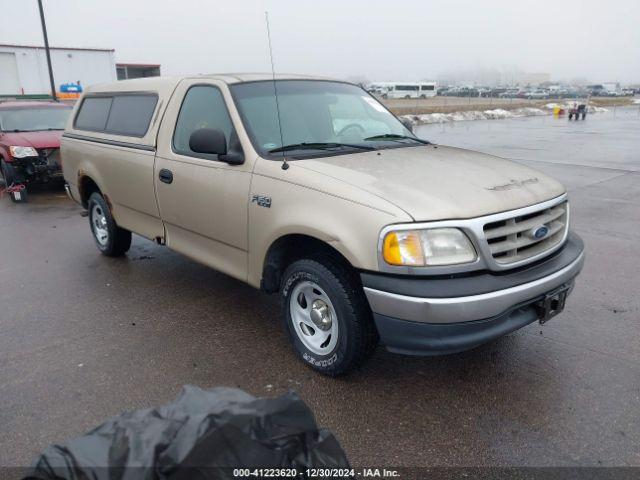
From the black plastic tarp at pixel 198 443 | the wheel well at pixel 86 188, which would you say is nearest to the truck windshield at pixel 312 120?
the black plastic tarp at pixel 198 443

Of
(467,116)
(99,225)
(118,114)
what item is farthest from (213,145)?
(467,116)

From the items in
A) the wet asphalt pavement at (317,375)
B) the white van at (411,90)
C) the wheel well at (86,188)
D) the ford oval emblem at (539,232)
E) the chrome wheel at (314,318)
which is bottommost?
the wet asphalt pavement at (317,375)

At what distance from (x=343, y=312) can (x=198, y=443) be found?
1555 mm

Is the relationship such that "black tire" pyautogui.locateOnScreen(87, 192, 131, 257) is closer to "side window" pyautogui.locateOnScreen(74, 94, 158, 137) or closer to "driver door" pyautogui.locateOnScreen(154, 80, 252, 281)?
"side window" pyautogui.locateOnScreen(74, 94, 158, 137)

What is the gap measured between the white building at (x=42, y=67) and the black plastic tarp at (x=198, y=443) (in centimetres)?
3799

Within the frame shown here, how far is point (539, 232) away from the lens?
3158 millimetres

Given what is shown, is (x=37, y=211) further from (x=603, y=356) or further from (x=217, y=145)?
(x=603, y=356)

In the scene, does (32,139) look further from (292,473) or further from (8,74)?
(8,74)

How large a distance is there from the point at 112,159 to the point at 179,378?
270 cm

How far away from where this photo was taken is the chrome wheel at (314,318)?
3330 millimetres

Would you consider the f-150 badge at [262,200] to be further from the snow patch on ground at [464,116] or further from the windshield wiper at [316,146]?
the snow patch on ground at [464,116]

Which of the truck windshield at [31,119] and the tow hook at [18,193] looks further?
the truck windshield at [31,119]

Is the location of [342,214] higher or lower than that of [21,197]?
higher

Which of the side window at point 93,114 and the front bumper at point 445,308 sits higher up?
the side window at point 93,114
